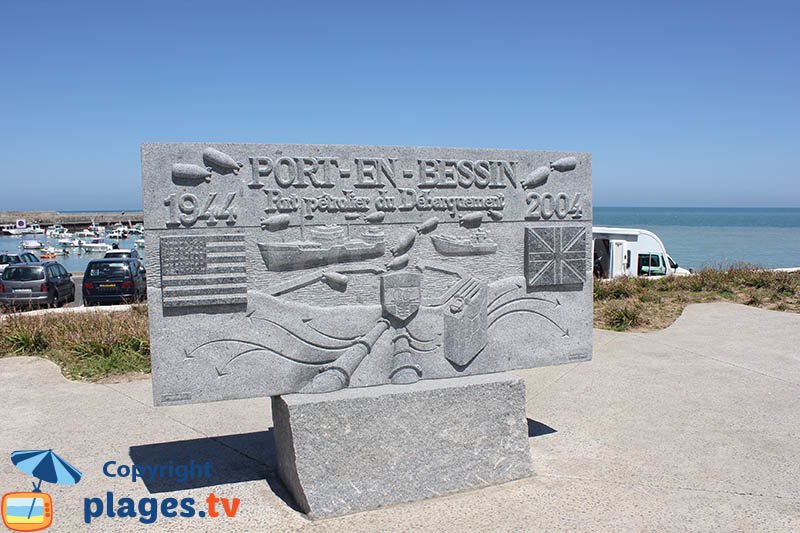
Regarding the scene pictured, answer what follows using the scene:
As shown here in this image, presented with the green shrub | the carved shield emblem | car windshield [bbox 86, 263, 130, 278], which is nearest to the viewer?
the carved shield emblem

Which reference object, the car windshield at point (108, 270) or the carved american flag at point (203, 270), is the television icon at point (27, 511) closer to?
the carved american flag at point (203, 270)

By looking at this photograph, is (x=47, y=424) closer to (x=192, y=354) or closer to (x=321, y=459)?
(x=192, y=354)

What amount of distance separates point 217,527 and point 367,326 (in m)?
1.80

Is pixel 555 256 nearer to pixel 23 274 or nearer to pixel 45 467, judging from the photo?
pixel 45 467

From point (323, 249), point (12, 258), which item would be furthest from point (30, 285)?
point (323, 249)

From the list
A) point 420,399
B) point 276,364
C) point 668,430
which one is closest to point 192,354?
point 276,364

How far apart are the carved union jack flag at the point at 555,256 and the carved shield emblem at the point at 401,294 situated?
3.52 feet

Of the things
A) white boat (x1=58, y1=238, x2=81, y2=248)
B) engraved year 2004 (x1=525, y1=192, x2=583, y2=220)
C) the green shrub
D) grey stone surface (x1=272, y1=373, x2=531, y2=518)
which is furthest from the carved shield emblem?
white boat (x1=58, y1=238, x2=81, y2=248)

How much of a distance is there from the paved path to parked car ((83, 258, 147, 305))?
8.50 metres

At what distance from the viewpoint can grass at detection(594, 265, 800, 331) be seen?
39.4 ft

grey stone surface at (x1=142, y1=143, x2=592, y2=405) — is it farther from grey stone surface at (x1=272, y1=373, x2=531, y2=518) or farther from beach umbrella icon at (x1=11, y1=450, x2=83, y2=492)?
beach umbrella icon at (x1=11, y1=450, x2=83, y2=492)

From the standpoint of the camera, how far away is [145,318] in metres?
11.0

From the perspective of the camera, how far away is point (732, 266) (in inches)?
653

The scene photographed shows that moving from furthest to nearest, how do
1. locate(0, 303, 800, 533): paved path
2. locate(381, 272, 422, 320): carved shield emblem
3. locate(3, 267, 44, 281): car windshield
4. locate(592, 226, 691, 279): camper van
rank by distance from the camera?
locate(592, 226, 691, 279): camper van → locate(3, 267, 44, 281): car windshield → locate(381, 272, 422, 320): carved shield emblem → locate(0, 303, 800, 533): paved path
